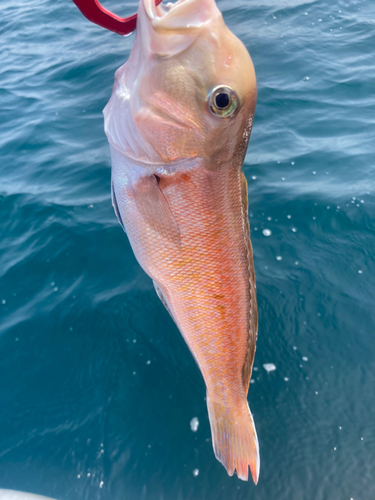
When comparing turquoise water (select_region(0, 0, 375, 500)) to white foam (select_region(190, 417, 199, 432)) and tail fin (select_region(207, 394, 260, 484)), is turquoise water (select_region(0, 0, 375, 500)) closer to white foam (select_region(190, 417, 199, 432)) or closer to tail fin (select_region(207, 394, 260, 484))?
white foam (select_region(190, 417, 199, 432))

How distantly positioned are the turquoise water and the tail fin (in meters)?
0.67

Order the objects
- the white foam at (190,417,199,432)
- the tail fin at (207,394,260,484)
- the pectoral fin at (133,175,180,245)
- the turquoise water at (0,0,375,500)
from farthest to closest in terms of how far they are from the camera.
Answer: the white foam at (190,417,199,432) < the turquoise water at (0,0,375,500) < the tail fin at (207,394,260,484) < the pectoral fin at (133,175,180,245)

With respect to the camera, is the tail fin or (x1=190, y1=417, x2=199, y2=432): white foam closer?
the tail fin

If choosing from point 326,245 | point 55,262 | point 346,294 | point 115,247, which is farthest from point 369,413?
point 55,262

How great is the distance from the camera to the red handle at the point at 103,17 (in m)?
1.55

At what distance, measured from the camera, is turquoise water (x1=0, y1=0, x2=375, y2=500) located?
2.65 m

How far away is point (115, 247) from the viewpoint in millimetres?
3990

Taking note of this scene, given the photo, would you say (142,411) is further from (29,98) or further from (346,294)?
(29,98)

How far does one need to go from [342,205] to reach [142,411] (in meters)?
2.92

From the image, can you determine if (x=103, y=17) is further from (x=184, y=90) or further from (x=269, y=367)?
(x=269, y=367)

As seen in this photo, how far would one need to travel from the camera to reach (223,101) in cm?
154

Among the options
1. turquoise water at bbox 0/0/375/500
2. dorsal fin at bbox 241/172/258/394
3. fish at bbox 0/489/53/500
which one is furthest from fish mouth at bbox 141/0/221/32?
fish at bbox 0/489/53/500

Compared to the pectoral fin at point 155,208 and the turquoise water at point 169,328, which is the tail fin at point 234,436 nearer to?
the turquoise water at point 169,328

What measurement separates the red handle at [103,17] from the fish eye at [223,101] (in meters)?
0.50
